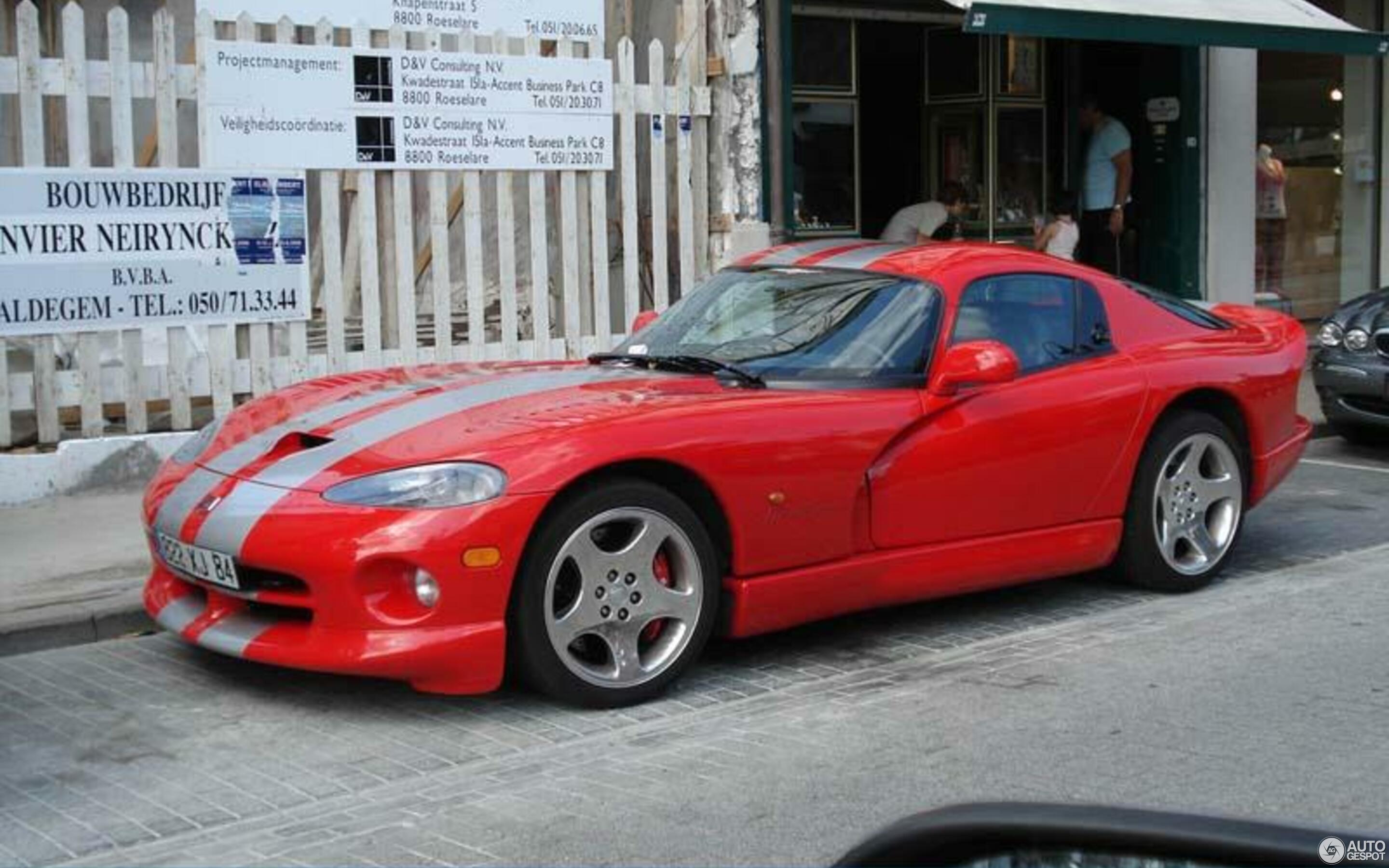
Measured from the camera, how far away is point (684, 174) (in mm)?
11156

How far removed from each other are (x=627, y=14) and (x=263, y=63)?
3370 millimetres

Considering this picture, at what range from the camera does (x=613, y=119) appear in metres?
10.8

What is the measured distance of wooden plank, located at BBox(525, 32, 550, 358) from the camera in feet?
34.4

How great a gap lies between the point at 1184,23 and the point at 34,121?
820cm

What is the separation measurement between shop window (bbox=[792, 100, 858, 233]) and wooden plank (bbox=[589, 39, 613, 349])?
333 cm

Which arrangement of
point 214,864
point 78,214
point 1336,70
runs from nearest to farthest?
1. point 214,864
2. point 78,214
3. point 1336,70

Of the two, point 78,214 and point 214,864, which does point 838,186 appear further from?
point 214,864

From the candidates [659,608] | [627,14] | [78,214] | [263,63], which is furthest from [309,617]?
[627,14]

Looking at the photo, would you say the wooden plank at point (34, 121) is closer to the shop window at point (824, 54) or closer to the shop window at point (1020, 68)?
the shop window at point (824, 54)

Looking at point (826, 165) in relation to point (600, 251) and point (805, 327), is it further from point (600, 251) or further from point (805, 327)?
point (805, 327)

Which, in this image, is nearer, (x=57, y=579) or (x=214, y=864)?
(x=214, y=864)

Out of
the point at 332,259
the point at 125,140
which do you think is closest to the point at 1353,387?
the point at 332,259

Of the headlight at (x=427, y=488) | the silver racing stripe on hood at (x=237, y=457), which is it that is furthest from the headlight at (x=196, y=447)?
the headlight at (x=427, y=488)

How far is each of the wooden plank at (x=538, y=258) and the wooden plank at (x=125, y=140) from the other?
245cm
